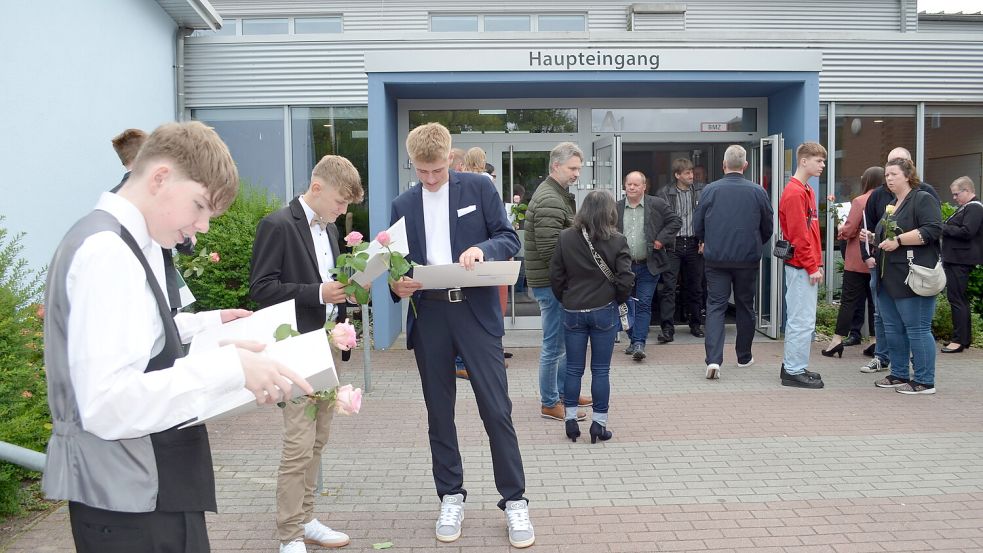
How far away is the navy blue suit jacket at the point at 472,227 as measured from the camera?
14.0 feet

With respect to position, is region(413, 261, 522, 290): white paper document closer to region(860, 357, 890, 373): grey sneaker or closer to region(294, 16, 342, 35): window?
region(860, 357, 890, 373): grey sneaker

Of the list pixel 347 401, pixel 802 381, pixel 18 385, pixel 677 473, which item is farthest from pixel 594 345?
pixel 18 385

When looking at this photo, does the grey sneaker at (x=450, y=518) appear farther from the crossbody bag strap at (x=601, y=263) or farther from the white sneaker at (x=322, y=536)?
the crossbody bag strap at (x=601, y=263)

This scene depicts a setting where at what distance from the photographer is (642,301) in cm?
948

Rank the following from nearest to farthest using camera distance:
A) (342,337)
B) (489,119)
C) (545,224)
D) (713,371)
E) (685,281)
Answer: (342,337) → (545,224) → (713,371) → (685,281) → (489,119)

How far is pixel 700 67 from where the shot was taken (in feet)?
32.5

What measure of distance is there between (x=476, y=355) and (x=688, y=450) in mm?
2440

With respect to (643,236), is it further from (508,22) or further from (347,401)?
(508,22)

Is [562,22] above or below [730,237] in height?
above

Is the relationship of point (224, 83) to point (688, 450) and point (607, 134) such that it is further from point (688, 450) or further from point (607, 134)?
point (688, 450)

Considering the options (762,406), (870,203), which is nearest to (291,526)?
(762,406)

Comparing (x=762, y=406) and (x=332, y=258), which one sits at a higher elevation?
(x=332, y=258)

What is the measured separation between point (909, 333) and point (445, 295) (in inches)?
199

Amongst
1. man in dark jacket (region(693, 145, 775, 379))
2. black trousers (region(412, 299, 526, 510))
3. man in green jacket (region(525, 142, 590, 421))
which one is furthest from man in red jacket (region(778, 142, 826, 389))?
black trousers (region(412, 299, 526, 510))
